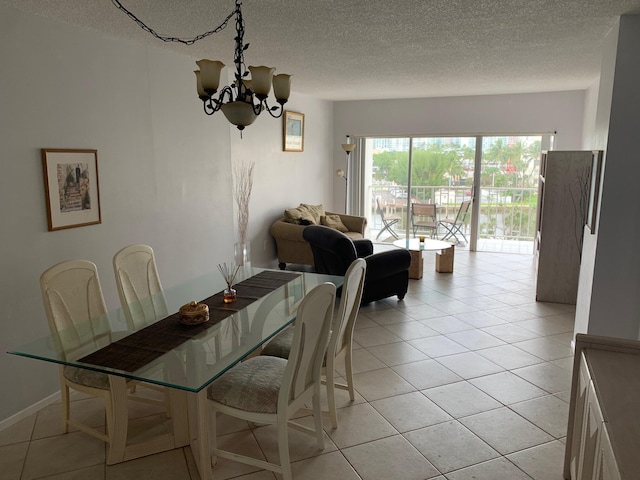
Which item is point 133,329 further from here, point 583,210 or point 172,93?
point 583,210

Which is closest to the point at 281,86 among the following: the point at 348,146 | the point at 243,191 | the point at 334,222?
the point at 243,191

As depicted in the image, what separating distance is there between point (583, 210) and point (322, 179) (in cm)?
405

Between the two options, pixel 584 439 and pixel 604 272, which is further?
pixel 604 272

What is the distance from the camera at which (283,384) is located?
2.12m

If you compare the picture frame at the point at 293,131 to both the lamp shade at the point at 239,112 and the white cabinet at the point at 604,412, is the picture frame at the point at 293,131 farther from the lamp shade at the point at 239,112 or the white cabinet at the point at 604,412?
the white cabinet at the point at 604,412

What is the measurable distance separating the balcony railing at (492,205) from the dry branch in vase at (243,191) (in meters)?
3.18

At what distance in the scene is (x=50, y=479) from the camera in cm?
228

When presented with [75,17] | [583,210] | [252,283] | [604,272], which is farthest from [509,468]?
[75,17]

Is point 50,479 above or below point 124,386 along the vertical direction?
below

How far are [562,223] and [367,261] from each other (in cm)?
200

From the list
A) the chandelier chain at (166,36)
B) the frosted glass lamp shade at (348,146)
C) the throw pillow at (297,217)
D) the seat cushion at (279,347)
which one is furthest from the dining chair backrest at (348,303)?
the frosted glass lamp shade at (348,146)

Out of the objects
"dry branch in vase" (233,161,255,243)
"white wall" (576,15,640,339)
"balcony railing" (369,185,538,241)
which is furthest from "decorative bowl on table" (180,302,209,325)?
"balcony railing" (369,185,538,241)

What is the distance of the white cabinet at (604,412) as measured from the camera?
138 centimetres

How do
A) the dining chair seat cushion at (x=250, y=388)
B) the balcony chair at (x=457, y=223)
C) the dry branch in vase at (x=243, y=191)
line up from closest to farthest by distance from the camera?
the dining chair seat cushion at (x=250, y=388)
the dry branch in vase at (x=243, y=191)
the balcony chair at (x=457, y=223)
